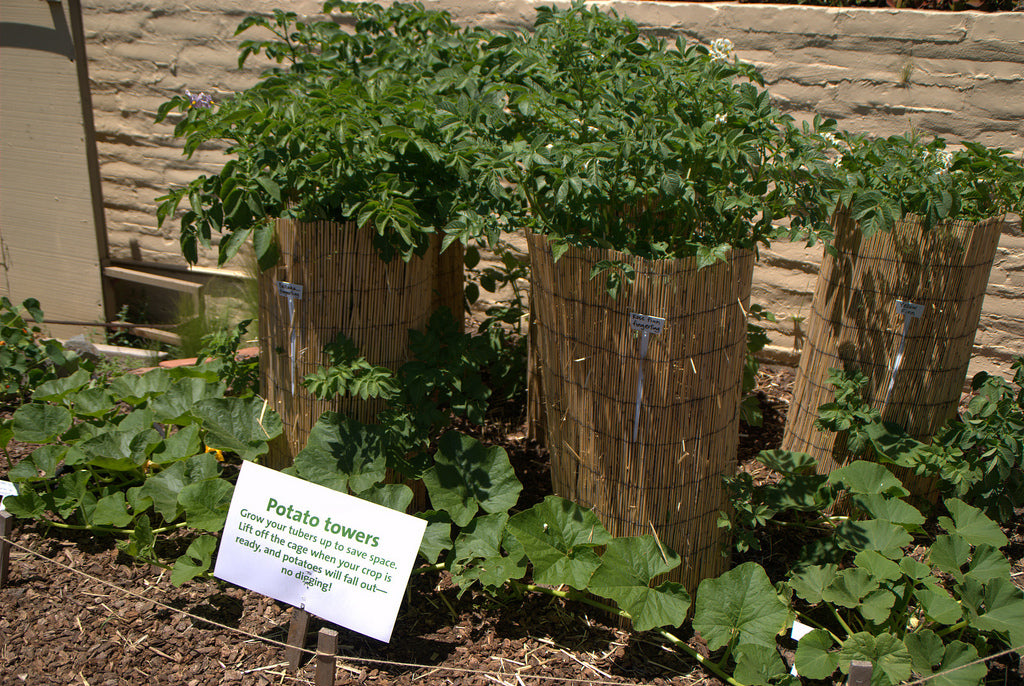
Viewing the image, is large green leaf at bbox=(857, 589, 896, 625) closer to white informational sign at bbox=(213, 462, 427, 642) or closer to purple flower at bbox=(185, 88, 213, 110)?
white informational sign at bbox=(213, 462, 427, 642)

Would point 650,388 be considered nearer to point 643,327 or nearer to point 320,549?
point 643,327

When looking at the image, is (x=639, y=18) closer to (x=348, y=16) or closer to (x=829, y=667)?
(x=348, y=16)

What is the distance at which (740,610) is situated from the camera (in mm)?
2227

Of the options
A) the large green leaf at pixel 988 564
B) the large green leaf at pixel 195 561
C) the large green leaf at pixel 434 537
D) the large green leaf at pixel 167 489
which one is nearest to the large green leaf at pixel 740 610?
the large green leaf at pixel 988 564

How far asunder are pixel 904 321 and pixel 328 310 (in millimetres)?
1938

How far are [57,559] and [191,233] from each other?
120 centimetres

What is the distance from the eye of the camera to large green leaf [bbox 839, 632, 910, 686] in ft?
6.81

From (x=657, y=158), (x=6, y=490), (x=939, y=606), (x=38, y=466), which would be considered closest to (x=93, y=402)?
(x=38, y=466)

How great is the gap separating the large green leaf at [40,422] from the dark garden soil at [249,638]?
1.33 feet

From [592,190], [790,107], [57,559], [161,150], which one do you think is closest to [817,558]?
[592,190]

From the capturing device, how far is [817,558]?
2527 mm

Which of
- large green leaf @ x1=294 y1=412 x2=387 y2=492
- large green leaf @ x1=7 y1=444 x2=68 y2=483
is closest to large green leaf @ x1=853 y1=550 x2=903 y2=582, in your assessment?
large green leaf @ x1=294 y1=412 x2=387 y2=492

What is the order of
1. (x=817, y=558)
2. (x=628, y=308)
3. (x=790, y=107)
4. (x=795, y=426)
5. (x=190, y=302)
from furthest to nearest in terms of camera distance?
1. (x=190, y=302)
2. (x=790, y=107)
3. (x=795, y=426)
4. (x=817, y=558)
5. (x=628, y=308)

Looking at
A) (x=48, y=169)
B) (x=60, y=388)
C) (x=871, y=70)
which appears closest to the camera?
(x=60, y=388)
